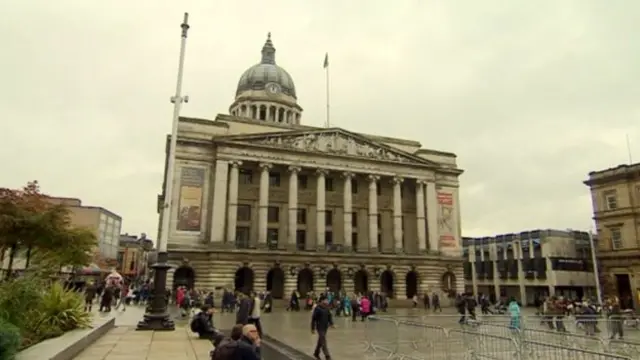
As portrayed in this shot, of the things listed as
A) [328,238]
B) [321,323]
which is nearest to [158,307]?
[321,323]

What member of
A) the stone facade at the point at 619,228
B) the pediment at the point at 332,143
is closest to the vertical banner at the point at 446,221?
the pediment at the point at 332,143

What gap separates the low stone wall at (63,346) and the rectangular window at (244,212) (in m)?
34.0

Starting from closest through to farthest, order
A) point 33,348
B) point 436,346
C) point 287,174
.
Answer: point 33,348 → point 436,346 → point 287,174

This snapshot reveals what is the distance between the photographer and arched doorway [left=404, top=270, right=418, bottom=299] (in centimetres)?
5175

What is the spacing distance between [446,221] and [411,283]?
8.77 metres

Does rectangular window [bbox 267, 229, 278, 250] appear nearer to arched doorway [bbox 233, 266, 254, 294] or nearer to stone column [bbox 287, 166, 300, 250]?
stone column [bbox 287, 166, 300, 250]

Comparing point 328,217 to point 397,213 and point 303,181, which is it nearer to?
point 303,181

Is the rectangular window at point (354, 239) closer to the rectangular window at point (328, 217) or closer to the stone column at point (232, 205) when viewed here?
the rectangular window at point (328, 217)

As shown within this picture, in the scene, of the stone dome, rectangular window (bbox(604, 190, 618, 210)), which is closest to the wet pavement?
rectangular window (bbox(604, 190, 618, 210))

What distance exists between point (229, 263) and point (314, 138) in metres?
16.2

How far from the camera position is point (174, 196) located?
4425cm

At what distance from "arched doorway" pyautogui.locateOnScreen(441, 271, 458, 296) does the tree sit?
3780 centimetres

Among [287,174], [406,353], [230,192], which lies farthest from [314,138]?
[406,353]

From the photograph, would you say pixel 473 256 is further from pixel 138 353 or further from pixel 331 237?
pixel 138 353
